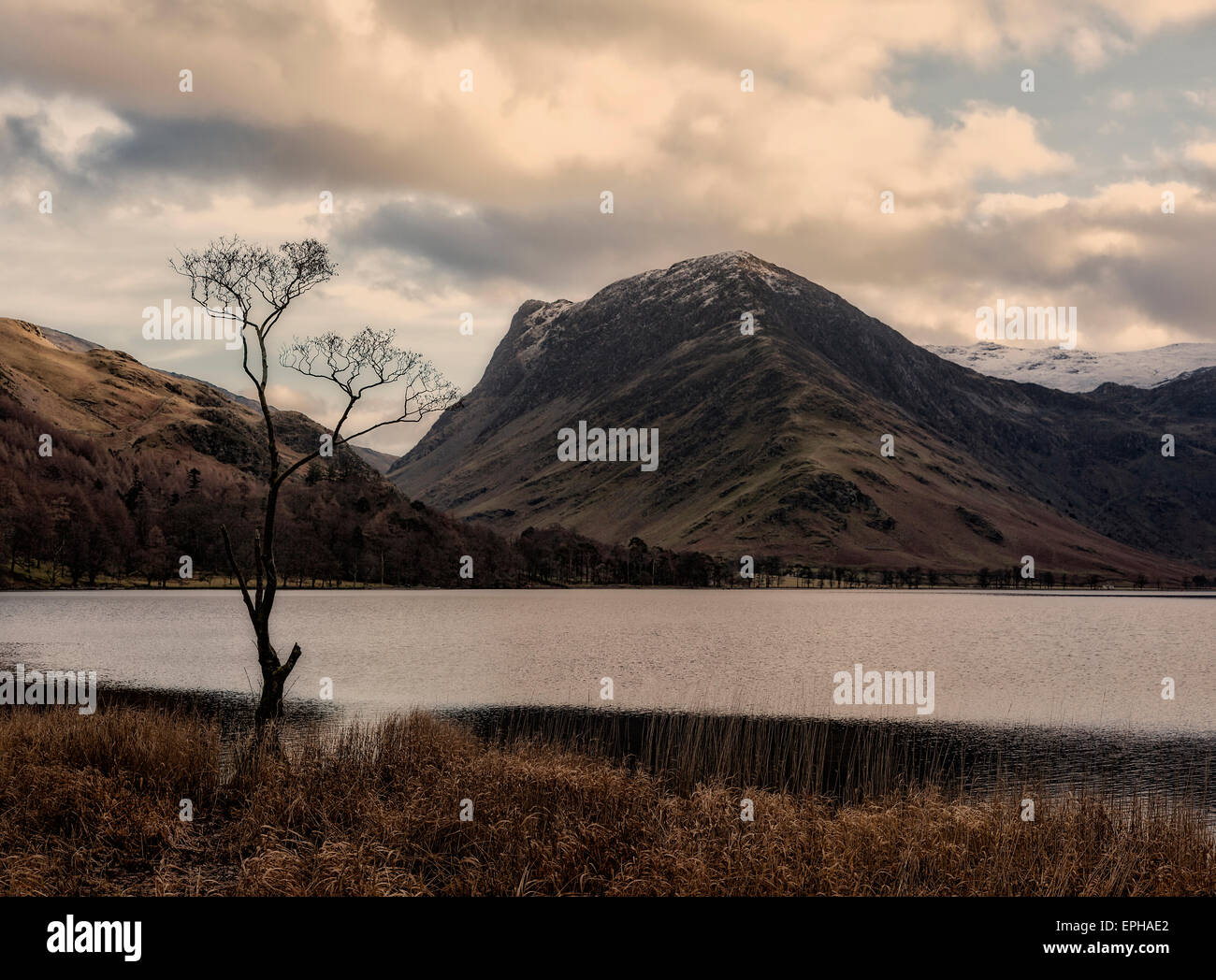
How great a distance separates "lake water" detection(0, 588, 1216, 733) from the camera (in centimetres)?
5844

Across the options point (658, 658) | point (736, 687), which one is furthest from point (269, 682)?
point (658, 658)

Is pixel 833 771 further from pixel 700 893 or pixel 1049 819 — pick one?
pixel 700 893

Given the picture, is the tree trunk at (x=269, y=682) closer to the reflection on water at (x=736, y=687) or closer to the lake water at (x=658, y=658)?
the reflection on water at (x=736, y=687)

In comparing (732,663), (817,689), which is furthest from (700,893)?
(732,663)

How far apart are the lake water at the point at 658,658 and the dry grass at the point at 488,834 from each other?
23820 millimetres

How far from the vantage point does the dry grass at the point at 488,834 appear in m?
19.3

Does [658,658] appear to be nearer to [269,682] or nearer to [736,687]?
[736,687]

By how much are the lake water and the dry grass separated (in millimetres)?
23820

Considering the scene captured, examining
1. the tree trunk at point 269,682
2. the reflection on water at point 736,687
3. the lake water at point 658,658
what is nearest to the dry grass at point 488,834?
the tree trunk at point 269,682
